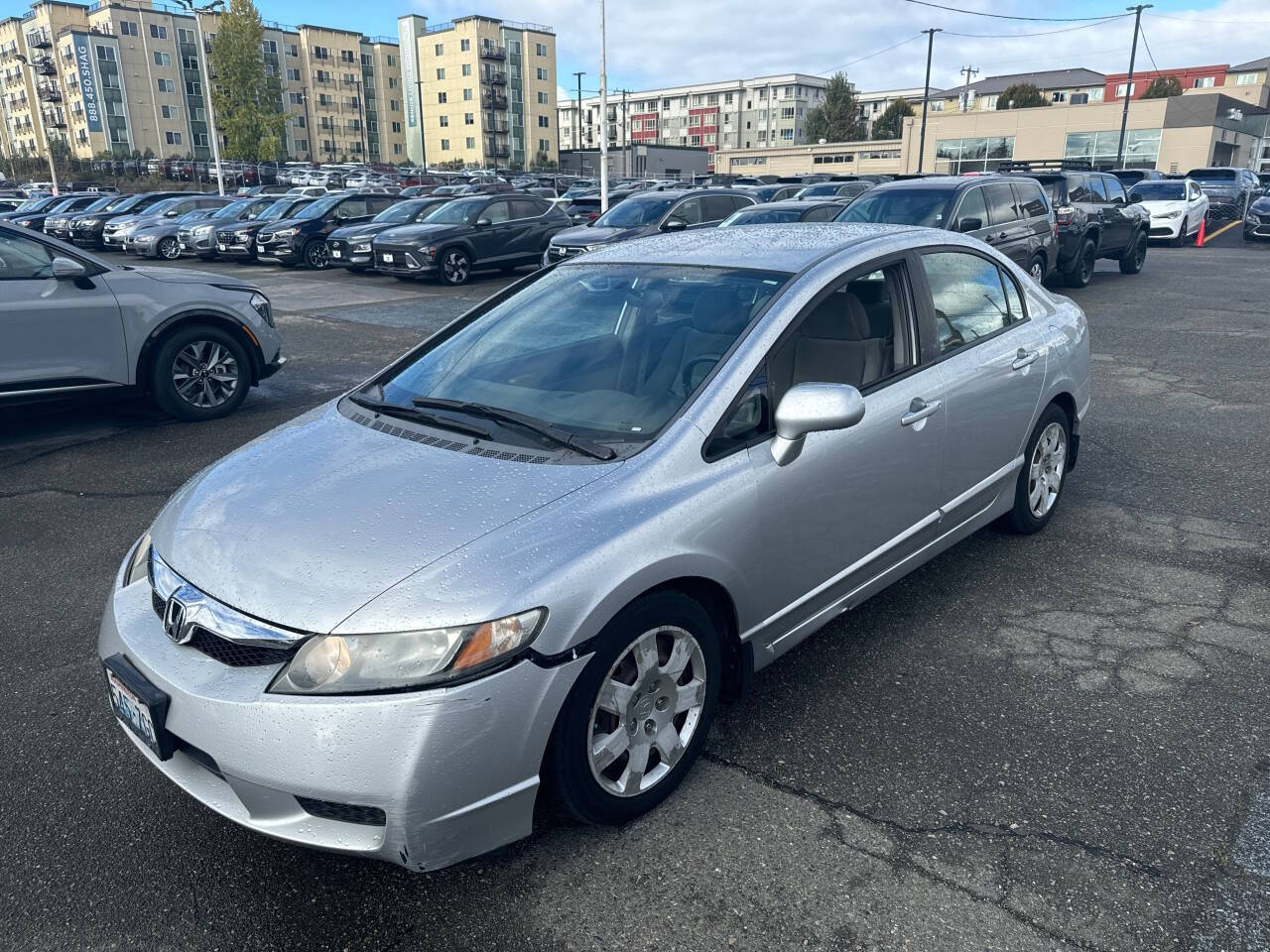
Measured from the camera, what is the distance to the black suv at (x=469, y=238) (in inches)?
662

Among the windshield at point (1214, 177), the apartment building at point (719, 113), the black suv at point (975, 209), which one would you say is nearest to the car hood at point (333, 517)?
the black suv at point (975, 209)

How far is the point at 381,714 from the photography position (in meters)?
2.09

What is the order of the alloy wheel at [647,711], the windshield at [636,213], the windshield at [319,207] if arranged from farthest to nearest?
1. the windshield at [319,207]
2. the windshield at [636,213]
3. the alloy wheel at [647,711]

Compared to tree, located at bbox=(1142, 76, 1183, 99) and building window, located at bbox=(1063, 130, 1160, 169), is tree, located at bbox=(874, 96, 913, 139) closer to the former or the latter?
tree, located at bbox=(1142, 76, 1183, 99)

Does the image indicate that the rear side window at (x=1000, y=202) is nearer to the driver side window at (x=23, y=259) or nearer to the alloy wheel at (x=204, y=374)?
the alloy wheel at (x=204, y=374)

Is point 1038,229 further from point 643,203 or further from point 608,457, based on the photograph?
point 608,457

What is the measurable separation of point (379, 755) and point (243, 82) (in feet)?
208

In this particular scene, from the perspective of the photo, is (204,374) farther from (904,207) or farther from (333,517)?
(904,207)

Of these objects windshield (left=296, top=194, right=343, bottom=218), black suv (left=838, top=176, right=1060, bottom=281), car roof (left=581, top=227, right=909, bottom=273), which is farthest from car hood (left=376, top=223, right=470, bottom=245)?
car roof (left=581, top=227, right=909, bottom=273)

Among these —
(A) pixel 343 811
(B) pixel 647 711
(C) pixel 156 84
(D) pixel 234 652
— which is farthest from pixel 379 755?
(C) pixel 156 84

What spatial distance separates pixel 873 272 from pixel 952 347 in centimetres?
54

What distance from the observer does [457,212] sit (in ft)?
59.0

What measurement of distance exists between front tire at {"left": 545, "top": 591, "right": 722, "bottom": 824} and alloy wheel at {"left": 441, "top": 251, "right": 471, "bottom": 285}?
15.5m

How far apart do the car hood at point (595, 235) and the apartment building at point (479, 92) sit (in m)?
82.2
